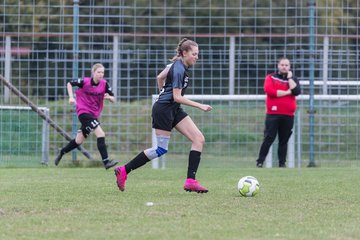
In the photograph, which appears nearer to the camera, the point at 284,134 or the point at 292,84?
the point at 292,84

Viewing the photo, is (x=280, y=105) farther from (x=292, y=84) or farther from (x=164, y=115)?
(x=164, y=115)

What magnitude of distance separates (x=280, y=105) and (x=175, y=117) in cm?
518

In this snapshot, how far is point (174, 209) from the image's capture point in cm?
782

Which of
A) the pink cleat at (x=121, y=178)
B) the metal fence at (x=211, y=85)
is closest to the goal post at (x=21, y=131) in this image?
the metal fence at (x=211, y=85)

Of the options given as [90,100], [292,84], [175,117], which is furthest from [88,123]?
[175,117]

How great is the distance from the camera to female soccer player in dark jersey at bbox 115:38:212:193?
9.47m

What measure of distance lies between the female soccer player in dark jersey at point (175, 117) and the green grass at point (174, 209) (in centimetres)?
22

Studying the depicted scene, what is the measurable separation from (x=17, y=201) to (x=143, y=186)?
2.27 meters

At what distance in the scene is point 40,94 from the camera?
647 inches

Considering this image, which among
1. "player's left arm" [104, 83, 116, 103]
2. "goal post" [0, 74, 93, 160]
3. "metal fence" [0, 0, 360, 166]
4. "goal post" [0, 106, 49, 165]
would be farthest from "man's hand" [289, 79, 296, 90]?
"goal post" [0, 106, 49, 165]

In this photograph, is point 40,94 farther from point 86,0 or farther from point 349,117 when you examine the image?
point 349,117

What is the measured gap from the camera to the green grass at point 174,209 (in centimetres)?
647

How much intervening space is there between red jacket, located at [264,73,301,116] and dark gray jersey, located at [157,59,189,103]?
16.7ft

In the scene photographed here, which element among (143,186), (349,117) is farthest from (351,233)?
(349,117)
